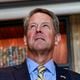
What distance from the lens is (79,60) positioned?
16.2 ft

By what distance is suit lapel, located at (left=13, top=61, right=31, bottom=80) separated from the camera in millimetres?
2834

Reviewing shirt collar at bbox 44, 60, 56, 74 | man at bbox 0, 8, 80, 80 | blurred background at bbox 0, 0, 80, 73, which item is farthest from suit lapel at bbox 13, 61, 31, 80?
blurred background at bbox 0, 0, 80, 73

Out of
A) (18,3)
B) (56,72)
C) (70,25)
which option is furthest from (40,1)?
(56,72)

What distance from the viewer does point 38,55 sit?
2.88 meters

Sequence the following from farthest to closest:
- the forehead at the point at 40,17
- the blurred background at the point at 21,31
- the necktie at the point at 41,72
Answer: the blurred background at the point at 21,31 < the forehead at the point at 40,17 < the necktie at the point at 41,72

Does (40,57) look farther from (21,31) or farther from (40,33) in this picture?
(21,31)

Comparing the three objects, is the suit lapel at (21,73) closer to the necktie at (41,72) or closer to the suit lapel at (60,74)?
the necktie at (41,72)

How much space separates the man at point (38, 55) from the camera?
283cm

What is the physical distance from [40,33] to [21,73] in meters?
0.30

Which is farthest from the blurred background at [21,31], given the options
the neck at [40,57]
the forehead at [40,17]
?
the neck at [40,57]

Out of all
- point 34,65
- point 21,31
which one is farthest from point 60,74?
point 21,31

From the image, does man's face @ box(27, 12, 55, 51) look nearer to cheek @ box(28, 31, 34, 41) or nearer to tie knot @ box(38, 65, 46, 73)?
cheek @ box(28, 31, 34, 41)

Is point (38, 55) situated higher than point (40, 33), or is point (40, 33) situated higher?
point (40, 33)

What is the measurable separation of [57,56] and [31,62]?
217 centimetres
